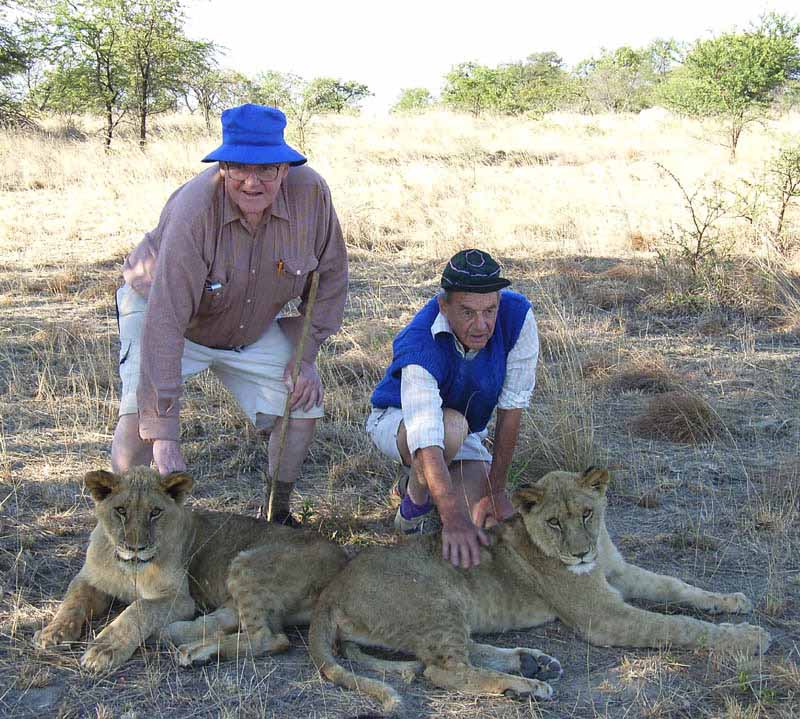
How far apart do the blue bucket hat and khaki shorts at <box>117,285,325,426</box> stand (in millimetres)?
854

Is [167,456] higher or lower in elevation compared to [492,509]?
higher

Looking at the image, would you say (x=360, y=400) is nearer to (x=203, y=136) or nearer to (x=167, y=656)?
(x=167, y=656)

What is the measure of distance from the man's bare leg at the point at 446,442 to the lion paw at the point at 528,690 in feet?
4.00

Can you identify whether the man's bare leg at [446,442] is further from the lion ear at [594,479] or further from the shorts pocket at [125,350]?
Answer: the shorts pocket at [125,350]

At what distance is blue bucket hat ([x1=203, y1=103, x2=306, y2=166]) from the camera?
380 centimetres

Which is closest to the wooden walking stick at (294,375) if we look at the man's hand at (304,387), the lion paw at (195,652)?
the man's hand at (304,387)

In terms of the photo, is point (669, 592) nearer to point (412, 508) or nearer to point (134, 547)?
point (412, 508)

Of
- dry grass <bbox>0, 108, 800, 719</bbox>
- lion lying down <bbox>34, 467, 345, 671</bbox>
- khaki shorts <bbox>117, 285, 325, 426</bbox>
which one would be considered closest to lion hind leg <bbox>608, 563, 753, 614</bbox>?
dry grass <bbox>0, 108, 800, 719</bbox>

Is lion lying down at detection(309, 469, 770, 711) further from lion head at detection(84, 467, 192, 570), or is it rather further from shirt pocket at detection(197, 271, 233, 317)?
shirt pocket at detection(197, 271, 233, 317)

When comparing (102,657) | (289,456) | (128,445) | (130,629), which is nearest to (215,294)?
(128,445)

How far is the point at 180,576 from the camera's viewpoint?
370 centimetres

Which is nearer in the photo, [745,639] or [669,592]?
[745,639]

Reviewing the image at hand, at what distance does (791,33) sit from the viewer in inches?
858

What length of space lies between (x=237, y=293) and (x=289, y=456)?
84 cm
